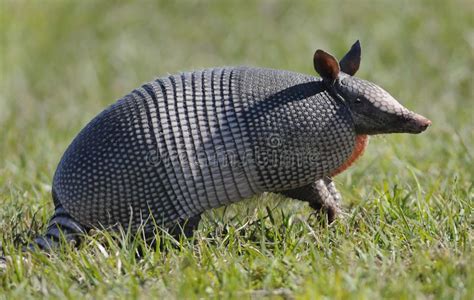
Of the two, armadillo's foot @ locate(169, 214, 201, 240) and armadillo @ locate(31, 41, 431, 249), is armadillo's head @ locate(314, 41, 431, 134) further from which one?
armadillo's foot @ locate(169, 214, 201, 240)

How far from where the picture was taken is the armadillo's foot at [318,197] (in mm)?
6027

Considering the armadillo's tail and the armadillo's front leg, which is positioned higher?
the armadillo's front leg

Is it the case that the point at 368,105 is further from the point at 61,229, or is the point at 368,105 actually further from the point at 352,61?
the point at 61,229

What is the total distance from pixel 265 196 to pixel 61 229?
1.52 m

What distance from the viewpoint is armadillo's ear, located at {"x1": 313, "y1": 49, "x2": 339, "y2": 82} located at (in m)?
5.74

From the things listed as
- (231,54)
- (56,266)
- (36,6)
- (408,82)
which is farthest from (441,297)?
(36,6)

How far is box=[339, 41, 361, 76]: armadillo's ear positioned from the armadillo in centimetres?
25

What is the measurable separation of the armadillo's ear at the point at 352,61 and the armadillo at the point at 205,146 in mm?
248

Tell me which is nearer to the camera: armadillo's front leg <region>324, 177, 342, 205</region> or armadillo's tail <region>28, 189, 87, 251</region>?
armadillo's tail <region>28, 189, 87, 251</region>

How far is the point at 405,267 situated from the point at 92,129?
2389 millimetres

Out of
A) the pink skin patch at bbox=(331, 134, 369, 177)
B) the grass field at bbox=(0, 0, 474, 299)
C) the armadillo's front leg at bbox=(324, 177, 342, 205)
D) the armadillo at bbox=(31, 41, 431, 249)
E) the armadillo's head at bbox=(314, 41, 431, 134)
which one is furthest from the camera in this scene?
the armadillo's front leg at bbox=(324, 177, 342, 205)

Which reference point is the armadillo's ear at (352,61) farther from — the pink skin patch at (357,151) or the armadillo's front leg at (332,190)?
the armadillo's front leg at (332,190)

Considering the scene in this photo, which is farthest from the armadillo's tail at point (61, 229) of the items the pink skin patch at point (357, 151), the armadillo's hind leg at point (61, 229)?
the pink skin patch at point (357, 151)

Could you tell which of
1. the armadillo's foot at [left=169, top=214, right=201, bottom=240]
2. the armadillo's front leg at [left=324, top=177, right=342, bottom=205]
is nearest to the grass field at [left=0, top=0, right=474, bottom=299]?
the armadillo's foot at [left=169, top=214, right=201, bottom=240]
